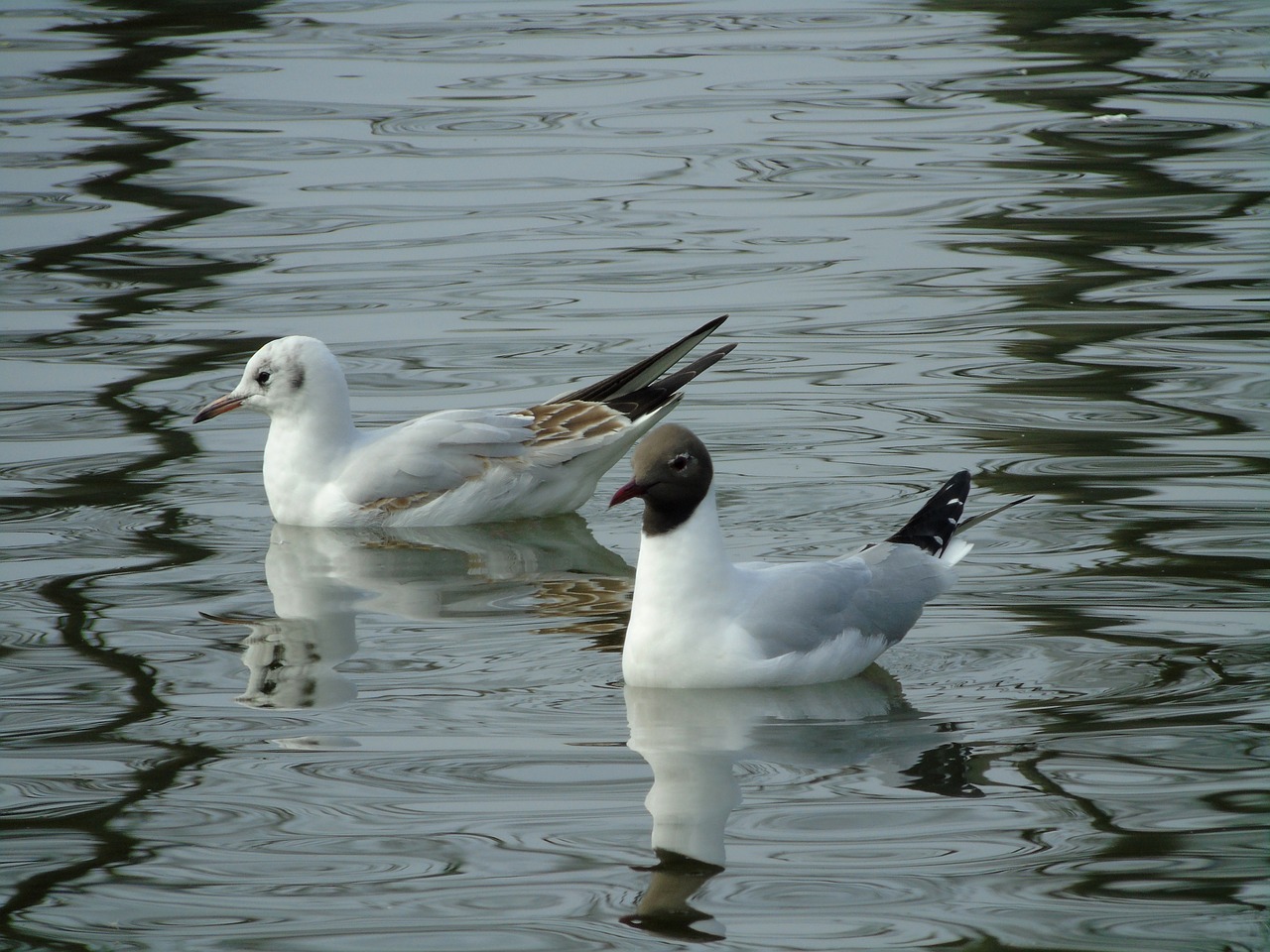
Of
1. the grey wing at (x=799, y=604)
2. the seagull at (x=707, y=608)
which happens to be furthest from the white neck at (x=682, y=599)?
the grey wing at (x=799, y=604)

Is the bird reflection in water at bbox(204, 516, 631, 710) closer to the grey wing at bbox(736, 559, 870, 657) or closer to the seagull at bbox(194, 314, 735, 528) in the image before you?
the seagull at bbox(194, 314, 735, 528)

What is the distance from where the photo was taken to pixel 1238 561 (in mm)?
7359

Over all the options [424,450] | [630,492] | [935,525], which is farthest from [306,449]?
[935,525]

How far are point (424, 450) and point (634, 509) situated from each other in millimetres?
1055

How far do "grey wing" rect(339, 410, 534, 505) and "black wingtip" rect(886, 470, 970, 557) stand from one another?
7.50 ft

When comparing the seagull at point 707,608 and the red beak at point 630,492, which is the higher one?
the red beak at point 630,492

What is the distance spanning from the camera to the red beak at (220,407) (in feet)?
29.2

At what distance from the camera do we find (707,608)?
628 centimetres

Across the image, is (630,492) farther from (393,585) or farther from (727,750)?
(393,585)

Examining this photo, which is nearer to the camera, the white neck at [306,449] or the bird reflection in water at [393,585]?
the bird reflection in water at [393,585]

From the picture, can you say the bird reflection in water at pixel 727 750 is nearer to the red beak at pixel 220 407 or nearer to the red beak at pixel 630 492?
the red beak at pixel 630 492

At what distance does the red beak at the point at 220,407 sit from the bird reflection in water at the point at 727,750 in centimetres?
327

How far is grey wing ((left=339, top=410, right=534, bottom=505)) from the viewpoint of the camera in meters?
8.65

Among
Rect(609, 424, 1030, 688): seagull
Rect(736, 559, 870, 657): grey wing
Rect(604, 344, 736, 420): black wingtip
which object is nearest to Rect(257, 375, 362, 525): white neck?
Rect(604, 344, 736, 420): black wingtip
